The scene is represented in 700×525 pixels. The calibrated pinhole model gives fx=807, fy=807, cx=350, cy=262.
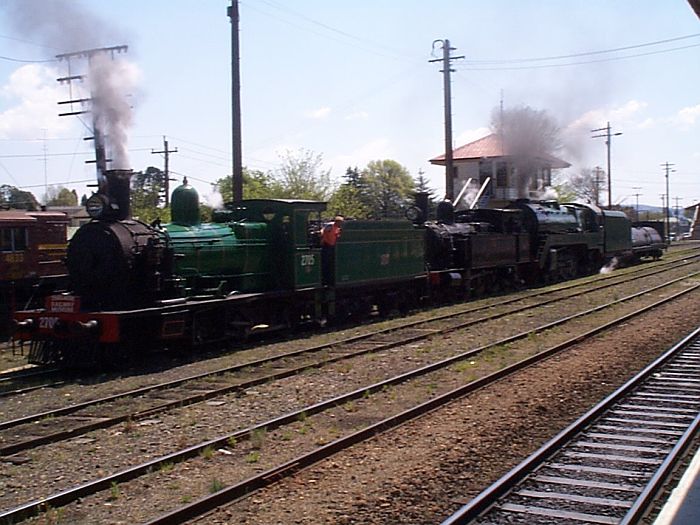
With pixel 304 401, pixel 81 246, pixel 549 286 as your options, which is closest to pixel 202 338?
pixel 81 246

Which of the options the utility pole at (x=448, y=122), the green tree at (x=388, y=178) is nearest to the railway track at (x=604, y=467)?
the utility pole at (x=448, y=122)

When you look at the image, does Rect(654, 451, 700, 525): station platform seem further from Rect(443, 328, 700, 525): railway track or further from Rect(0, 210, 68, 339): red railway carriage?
Rect(0, 210, 68, 339): red railway carriage

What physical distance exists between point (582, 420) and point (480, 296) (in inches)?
626

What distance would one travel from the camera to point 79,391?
1080 centimetres

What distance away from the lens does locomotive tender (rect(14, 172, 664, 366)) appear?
40.6 ft

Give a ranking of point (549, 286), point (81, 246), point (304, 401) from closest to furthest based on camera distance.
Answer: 1. point (304, 401)
2. point (81, 246)
3. point (549, 286)

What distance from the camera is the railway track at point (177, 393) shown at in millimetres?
8469

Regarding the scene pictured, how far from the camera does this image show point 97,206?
12.7 meters

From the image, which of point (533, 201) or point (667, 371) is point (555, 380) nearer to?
point (667, 371)

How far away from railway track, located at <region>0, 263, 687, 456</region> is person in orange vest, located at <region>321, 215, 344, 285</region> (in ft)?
5.73

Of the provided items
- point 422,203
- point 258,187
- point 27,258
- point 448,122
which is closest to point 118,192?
point 27,258

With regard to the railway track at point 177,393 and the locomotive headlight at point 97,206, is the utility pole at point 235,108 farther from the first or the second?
the locomotive headlight at point 97,206

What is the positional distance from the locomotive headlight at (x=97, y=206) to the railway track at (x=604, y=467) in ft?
26.3

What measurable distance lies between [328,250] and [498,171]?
114 feet
